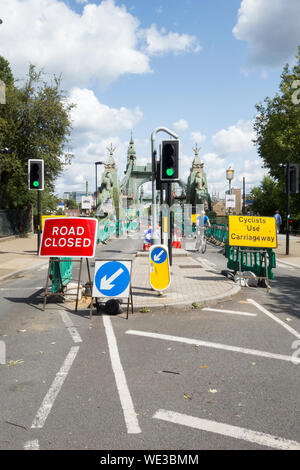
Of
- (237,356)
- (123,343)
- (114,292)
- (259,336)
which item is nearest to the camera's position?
(237,356)

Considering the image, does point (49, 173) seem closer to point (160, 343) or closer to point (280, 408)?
point (160, 343)

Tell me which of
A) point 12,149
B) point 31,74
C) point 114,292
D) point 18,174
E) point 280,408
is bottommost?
point 280,408

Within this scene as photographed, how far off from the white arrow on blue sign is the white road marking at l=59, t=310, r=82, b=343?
0.69 metres

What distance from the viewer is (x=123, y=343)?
5.84 metres

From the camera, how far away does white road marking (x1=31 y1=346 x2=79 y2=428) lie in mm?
3548

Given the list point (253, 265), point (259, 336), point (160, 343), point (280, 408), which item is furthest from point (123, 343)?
point (253, 265)

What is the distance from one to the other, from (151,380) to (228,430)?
4.17 feet

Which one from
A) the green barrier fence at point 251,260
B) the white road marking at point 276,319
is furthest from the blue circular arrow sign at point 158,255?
the green barrier fence at point 251,260

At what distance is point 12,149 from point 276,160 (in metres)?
25.3

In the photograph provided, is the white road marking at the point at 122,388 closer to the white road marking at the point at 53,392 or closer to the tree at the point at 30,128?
the white road marking at the point at 53,392

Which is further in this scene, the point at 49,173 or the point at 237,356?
the point at 49,173

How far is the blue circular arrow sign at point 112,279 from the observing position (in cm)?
766

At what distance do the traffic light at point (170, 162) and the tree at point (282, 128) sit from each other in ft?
82.8

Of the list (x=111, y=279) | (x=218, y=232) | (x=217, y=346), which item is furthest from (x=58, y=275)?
(x=218, y=232)
